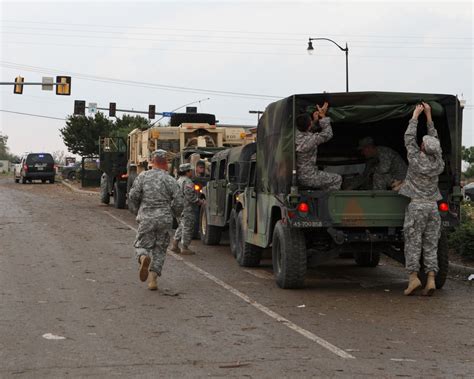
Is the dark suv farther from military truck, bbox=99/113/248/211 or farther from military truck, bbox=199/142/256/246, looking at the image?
military truck, bbox=199/142/256/246

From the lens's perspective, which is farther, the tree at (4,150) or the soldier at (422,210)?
the tree at (4,150)

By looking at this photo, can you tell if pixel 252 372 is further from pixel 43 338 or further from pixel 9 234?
pixel 9 234

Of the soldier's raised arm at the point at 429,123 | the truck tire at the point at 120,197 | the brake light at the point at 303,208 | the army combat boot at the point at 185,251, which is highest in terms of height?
the soldier's raised arm at the point at 429,123

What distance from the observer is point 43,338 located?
7688 millimetres

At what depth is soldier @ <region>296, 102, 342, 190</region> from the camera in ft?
36.2

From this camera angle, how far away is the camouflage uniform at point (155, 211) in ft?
35.4

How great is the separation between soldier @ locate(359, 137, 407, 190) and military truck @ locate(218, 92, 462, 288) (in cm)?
51

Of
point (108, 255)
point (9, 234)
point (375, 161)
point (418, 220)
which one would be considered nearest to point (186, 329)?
point (418, 220)

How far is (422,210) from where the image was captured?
1057cm

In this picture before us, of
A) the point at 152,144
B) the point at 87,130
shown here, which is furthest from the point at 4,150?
the point at 152,144

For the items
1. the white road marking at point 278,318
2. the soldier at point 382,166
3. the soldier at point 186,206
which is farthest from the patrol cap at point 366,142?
the soldier at point 186,206

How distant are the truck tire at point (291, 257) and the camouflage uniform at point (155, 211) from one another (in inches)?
57.1

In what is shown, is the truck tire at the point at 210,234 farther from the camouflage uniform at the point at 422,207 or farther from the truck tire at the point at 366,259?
the camouflage uniform at the point at 422,207

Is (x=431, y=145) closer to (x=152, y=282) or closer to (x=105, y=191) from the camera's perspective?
(x=152, y=282)
